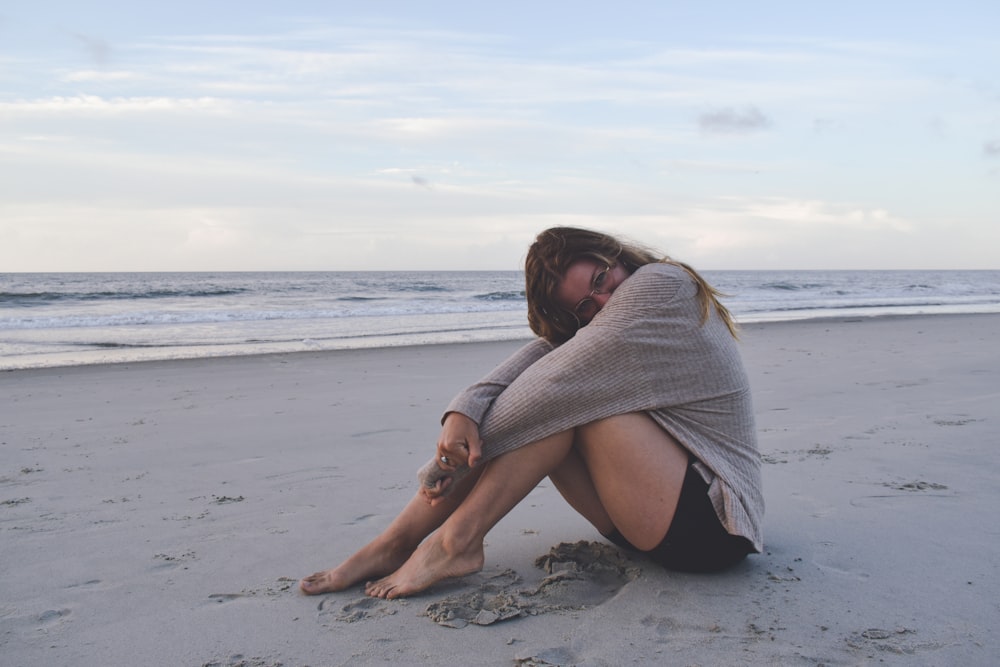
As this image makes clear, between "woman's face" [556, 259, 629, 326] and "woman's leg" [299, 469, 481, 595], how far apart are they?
2.11 ft

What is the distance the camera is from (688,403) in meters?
2.25

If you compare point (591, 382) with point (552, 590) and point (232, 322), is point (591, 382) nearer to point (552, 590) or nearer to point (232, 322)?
point (552, 590)

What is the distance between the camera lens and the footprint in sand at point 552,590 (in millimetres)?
2207

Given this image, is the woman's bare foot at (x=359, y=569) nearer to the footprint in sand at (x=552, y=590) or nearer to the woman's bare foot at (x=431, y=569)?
the woman's bare foot at (x=431, y=569)

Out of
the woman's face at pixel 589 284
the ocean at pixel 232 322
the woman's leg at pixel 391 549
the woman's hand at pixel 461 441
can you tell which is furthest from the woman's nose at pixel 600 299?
the ocean at pixel 232 322

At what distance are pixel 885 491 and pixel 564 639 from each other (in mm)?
1875

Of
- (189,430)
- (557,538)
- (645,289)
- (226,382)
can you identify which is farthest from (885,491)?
(226,382)

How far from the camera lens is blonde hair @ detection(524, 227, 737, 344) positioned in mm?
2346

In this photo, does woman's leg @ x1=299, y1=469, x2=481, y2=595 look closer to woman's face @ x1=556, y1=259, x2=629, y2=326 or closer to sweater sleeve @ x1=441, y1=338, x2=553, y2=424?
sweater sleeve @ x1=441, y1=338, x2=553, y2=424

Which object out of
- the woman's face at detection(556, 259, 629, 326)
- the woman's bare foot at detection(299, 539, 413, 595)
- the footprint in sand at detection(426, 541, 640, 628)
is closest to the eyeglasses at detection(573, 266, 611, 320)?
the woman's face at detection(556, 259, 629, 326)

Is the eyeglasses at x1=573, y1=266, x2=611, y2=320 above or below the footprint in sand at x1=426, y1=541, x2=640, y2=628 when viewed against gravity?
above

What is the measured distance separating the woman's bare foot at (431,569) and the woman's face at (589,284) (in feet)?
2.43

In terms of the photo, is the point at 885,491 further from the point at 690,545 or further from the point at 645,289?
the point at 645,289

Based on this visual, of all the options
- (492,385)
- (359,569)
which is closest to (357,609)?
(359,569)
